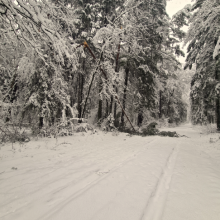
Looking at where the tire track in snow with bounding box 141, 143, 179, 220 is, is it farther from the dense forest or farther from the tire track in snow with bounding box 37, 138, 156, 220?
the dense forest

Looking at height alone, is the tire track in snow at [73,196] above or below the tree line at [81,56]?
below

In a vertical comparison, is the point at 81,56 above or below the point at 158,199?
above

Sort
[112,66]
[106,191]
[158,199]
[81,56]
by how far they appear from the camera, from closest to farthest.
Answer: [158,199] < [106,191] < [81,56] < [112,66]

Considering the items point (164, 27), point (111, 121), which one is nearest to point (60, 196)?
point (111, 121)

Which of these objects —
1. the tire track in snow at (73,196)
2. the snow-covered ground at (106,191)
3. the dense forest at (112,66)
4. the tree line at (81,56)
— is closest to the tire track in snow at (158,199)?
the snow-covered ground at (106,191)

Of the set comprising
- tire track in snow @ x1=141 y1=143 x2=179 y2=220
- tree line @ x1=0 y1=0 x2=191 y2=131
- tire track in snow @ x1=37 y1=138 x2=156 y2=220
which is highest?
tree line @ x1=0 y1=0 x2=191 y2=131

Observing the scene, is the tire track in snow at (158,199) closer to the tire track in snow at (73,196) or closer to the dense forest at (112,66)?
the tire track in snow at (73,196)

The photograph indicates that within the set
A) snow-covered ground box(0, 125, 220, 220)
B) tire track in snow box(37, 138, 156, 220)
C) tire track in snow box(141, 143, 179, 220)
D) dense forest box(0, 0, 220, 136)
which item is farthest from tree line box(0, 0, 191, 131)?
tire track in snow box(141, 143, 179, 220)

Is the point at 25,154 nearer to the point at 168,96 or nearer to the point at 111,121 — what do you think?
the point at 111,121

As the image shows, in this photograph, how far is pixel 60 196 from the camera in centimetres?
225

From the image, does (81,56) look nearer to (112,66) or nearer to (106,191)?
(112,66)

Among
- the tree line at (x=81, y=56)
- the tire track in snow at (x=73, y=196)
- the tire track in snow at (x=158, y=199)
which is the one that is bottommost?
the tire track in snow at (x=158, y=199)

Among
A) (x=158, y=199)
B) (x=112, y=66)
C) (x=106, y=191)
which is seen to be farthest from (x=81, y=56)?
(x=158, y=199)

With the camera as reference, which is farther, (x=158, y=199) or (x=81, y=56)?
(x=81, y=56)
